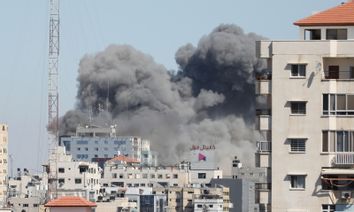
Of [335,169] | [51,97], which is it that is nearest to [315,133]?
[335,169]

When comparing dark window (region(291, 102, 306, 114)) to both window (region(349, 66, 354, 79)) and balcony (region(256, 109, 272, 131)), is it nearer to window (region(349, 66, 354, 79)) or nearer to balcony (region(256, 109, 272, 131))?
balcony (region(256, 109, 272, 131))

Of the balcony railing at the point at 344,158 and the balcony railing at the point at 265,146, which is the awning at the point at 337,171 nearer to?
the balcony railing at the point at 344,158

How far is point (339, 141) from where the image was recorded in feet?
117

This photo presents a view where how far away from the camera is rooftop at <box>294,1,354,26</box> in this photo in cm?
3569

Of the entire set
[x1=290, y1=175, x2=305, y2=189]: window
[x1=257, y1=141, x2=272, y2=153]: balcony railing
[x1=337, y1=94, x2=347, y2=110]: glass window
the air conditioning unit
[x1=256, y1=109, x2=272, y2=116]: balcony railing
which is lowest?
the air conditioning unit

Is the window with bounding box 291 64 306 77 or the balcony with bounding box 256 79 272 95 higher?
the window with bounding box 291 64 306 77

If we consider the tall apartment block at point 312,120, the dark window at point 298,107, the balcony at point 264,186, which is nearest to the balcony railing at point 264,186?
the balcony at point 264,186

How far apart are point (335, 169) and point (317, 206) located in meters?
0.92

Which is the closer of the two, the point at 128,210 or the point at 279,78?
the point at 279,78

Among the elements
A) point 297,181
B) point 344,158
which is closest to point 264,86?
point 297,181

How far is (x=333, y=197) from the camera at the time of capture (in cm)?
3553

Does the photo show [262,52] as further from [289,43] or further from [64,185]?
[64,185]

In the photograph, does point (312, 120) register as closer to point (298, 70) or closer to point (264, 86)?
point (298, 70)

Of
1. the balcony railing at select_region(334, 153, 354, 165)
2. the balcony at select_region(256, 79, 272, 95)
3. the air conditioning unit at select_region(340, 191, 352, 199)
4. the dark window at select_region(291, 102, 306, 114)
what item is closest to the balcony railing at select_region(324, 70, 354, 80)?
the dark window at select_region(291, 102, 306, 114)
